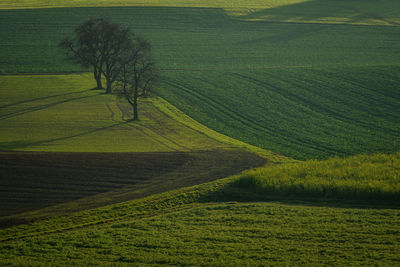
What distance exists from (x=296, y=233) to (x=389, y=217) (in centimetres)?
503

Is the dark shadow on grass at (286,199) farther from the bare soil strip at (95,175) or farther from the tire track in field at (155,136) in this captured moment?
the tire track in field at (155,136)

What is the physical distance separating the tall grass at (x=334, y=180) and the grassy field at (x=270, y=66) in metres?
6.71

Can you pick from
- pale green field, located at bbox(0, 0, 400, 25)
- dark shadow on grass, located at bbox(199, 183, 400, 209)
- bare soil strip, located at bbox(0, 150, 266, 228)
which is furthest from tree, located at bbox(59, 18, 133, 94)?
pale green field, located at bbox(0, 0, 400, 25)

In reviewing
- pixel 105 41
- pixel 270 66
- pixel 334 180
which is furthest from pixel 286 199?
pixel 270 66

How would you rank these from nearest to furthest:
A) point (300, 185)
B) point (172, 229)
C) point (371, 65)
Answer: point (172, 229)
point (300, 185)
point (371, 65)

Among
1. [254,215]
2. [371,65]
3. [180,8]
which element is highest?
[180,8]

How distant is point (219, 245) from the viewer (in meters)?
19.9

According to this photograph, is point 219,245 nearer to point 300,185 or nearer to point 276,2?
point 300,185

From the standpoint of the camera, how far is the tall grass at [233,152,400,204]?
26.3 m

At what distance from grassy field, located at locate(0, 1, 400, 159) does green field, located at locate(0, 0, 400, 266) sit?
1.15 feet

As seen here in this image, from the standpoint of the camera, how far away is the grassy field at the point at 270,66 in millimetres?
45750

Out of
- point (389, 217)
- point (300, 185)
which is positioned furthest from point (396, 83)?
point (389, 217)

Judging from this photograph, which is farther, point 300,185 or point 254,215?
point 300,185

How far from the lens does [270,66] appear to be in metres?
73.1
